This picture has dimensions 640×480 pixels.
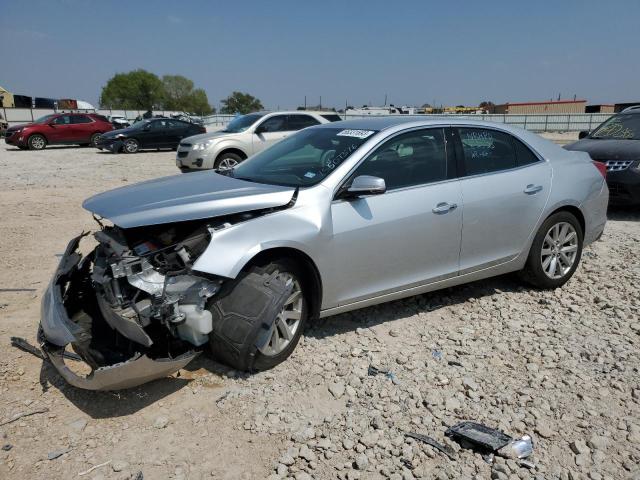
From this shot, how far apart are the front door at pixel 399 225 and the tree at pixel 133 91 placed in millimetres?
96480

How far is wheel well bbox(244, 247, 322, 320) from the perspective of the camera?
11.6 ft

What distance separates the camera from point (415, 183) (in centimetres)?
Result: 421

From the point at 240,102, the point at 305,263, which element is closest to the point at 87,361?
the point at 305,263

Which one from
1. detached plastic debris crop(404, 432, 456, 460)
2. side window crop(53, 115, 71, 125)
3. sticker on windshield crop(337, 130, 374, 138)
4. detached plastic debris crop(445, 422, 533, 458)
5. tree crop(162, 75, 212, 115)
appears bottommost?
detached plastic debris crop(404, 432, 456, 460)

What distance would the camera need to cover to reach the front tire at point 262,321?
3.33m

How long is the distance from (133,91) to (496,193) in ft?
325

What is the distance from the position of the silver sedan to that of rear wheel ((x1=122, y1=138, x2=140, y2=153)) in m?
17.2

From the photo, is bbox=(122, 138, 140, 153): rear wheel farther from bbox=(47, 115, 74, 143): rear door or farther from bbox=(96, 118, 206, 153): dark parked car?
bbox=(47, 115, 74, 143): rear door

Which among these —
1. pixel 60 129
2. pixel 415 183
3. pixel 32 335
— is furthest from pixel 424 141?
pixel 60 129

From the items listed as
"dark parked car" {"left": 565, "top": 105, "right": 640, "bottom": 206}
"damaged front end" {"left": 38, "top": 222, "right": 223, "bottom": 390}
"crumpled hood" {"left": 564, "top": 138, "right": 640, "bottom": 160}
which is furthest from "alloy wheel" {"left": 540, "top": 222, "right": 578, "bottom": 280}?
"crumpled hood" {"left": 564, "top": 138, "right": 640, "bottom": 160}

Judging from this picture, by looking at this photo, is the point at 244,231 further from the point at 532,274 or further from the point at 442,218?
the point at 532,274

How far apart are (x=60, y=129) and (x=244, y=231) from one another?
2291cm

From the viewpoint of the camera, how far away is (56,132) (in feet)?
75.2

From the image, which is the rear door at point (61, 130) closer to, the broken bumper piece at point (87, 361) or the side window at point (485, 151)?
the broken bumper piece at point (87, 361)
